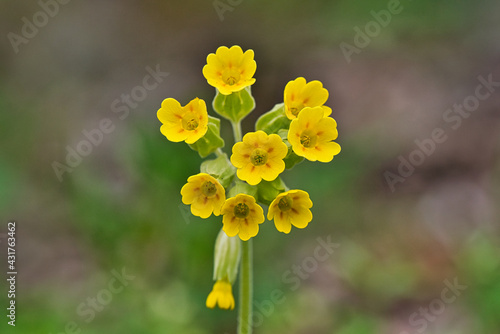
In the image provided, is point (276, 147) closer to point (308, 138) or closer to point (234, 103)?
point (308, 138)

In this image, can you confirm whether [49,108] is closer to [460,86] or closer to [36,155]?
[36,155]

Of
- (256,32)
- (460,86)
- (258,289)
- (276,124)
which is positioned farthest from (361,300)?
(256,32)

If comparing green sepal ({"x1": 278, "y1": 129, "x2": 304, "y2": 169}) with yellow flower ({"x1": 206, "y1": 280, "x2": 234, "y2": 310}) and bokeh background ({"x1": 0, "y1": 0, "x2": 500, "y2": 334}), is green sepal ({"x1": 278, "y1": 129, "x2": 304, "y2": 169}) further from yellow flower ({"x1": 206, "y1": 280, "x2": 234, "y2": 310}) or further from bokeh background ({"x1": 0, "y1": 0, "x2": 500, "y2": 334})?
bokeh background ({"x1": 0, "y1": 0, "x2": 500, "y2": 334})

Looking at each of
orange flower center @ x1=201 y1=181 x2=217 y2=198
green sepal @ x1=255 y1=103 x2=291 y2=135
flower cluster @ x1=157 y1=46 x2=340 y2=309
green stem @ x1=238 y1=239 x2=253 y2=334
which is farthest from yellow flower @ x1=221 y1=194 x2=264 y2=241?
green sepal @ x1=255 y1=103 x2=291 y2=135

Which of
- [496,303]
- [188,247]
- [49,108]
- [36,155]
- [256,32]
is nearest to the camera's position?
[496,303]

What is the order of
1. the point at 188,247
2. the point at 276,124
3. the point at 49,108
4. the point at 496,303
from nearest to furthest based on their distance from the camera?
the point at 276,124 → the point at 496,303 → the point at 188,247 → the point at 49,108

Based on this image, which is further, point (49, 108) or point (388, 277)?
point (49, 108)

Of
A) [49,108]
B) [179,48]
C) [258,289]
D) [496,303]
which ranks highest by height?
[179,48]
